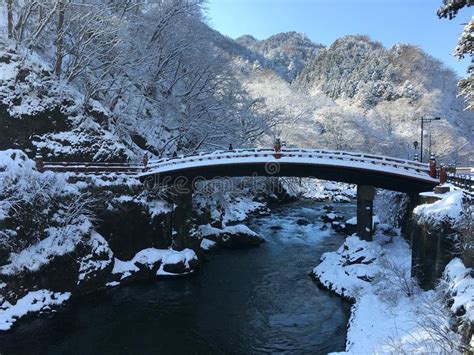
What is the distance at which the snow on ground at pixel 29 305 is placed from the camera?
16783 millimetres

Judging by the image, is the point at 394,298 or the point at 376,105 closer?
the point at 394,298

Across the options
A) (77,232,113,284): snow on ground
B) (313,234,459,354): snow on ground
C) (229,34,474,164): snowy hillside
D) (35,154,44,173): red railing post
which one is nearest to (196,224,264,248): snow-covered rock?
(313,234,459,354): snow on ground

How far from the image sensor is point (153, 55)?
33281mm

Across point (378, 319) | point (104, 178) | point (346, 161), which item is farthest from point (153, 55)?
point (378, 319)

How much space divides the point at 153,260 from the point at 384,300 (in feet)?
44.5

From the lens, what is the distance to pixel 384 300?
16781mm

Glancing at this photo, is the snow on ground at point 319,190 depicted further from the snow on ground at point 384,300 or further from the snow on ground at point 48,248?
the snow on ground at point 48,248

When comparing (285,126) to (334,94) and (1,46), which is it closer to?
(334,94)

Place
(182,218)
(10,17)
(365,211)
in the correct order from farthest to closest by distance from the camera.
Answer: (182,218) < (10,17) < (365,211)

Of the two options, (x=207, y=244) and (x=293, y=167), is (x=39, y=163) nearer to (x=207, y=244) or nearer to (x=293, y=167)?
(x=207, y=244)

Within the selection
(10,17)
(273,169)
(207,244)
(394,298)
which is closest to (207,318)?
(394,298)

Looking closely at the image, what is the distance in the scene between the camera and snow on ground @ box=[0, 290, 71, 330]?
16.8 metres

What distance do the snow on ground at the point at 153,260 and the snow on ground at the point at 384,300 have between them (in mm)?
7941

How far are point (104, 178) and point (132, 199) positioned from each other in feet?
7.05
